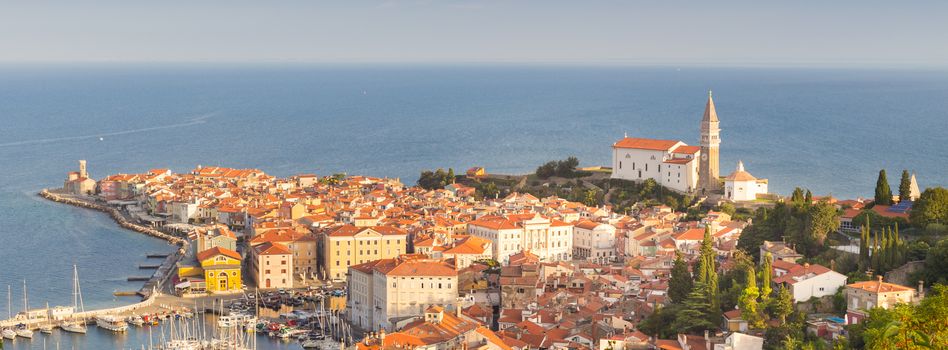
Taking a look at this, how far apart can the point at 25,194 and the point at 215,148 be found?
22608 mm

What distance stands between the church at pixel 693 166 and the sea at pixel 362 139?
9.33m

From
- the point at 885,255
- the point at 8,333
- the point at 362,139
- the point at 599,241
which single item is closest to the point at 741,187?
the point at 599,241

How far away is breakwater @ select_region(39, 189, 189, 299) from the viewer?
32.5 m

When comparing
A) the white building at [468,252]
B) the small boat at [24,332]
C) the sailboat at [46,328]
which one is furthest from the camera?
the white building at [468,252]

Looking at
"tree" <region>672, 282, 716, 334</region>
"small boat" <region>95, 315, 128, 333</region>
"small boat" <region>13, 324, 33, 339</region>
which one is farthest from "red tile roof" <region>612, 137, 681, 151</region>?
"small boat" <region>13, 324, 33, 339</region>

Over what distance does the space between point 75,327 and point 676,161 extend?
70.7 ft

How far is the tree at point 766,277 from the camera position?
23797 millimetres

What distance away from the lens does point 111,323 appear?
91.7ft

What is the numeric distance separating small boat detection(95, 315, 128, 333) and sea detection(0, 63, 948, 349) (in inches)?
10.7

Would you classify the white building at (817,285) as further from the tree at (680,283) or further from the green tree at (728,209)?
the green tree at (728,209)

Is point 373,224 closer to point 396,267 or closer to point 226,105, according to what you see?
point 396,267

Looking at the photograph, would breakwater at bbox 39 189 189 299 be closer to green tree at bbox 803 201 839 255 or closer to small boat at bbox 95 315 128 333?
small boat at bbox 95 315 128 333

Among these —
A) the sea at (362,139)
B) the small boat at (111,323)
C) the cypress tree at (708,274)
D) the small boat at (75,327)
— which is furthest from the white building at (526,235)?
the small boat at (75,327)

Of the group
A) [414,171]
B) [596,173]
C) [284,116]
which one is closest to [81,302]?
[596,173]
